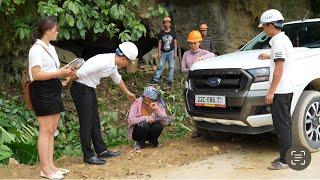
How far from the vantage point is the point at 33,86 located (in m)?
4.91

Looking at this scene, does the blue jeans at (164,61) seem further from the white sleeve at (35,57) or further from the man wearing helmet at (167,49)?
the white sleeve at (35,57)

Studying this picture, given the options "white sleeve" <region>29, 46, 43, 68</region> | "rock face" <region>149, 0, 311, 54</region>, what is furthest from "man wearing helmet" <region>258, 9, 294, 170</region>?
"rock face" <region>149, 0, 311, 54</region>

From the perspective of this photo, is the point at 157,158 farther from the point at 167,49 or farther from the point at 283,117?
the point at 167,49

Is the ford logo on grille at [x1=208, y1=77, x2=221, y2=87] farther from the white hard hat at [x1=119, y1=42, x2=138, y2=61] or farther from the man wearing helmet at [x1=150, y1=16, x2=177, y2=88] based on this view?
the man wearing helmet at [x1=150, y1=16, x2=177, y2=88]

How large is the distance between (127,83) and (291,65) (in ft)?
19.9

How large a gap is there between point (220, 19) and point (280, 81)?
7.48 metres

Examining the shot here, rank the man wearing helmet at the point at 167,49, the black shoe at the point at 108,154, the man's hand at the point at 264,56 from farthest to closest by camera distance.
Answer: the man wearing helmet at the point at 167,49 < the black shoe at the point at 108,154 < the man's hand at the point at 264,56

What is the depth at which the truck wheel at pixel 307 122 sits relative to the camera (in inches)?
219

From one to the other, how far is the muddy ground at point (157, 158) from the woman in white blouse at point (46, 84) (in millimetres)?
400

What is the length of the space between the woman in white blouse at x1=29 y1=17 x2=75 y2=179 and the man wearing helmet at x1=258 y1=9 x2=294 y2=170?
7.15ft

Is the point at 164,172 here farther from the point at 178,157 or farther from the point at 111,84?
the point at 111,84

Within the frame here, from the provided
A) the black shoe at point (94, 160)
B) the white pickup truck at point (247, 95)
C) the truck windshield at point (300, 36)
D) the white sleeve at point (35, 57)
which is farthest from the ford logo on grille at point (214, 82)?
the white sleeve at point (35, 57)

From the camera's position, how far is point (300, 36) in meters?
6.81

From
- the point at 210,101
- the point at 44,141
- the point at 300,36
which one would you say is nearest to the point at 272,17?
the point at 210,101
